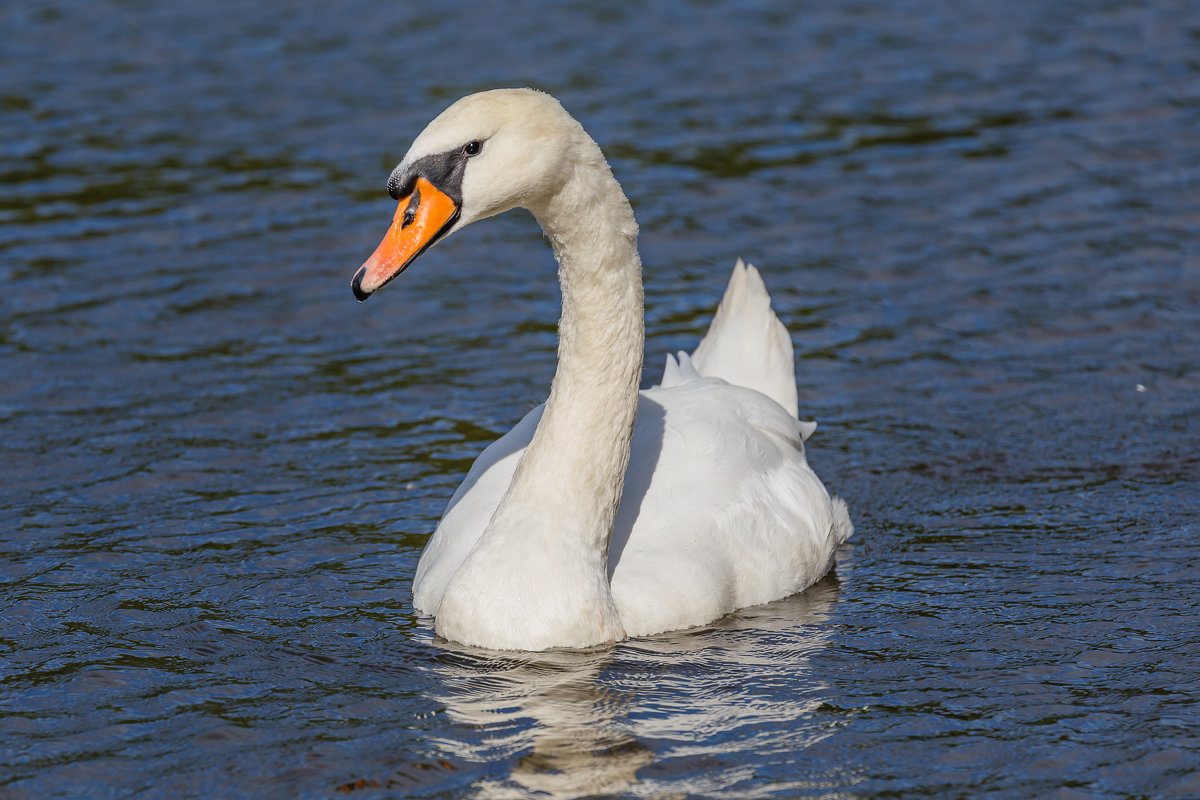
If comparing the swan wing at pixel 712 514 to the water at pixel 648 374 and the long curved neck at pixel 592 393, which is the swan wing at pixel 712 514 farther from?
the long curved neck at pixel 592 393

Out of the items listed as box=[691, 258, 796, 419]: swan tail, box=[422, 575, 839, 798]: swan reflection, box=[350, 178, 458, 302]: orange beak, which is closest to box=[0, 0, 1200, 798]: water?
box=[422, 575, 839, 798]: swan reflection

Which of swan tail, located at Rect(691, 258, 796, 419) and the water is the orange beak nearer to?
the water

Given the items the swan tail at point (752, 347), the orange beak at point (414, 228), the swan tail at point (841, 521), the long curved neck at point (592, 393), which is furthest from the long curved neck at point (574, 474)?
the swan tail at point (752, 347)

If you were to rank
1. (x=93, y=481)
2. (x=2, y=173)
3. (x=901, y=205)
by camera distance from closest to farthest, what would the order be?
(x=93, y=481) < (x=901, y=205) < (x=2, y=173)

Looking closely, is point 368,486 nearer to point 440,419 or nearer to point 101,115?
point 440,419

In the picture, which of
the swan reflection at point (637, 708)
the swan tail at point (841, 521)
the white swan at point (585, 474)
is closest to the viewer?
the swan reflection at point (637, 708)

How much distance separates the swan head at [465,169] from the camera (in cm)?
659

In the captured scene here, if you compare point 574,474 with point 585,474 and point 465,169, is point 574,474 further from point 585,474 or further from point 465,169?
point 465,169

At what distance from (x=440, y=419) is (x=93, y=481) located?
2022mm

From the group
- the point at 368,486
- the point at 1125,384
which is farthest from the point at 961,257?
the point at 368,486

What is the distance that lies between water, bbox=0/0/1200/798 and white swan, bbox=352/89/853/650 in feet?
0.65

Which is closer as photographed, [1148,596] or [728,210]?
[1148,596]

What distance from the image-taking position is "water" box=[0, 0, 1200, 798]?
6574 millimetres

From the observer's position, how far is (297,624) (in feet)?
25.3
